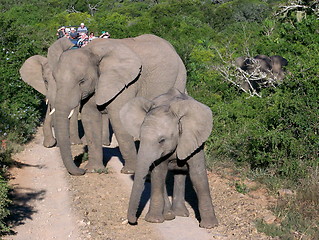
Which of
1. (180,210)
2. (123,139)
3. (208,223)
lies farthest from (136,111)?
(123,139)

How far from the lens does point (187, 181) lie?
781 centimetres

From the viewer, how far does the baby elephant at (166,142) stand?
18.4 feet

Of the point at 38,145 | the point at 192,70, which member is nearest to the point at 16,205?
the point at 38,145

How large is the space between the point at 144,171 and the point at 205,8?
31.7 metres

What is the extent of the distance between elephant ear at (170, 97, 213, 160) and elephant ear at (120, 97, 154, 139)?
364mm

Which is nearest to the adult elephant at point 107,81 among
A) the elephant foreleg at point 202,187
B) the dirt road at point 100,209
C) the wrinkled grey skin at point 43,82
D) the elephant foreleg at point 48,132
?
the dirt road at point 100,209

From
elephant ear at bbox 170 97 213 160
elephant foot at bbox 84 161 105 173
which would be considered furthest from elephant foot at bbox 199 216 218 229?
elephant foot at bbox 84 161 105 173

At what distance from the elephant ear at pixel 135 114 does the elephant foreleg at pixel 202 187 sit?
2.31ft

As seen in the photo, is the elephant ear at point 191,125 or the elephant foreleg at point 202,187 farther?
the elephant foreleg at point 202,187

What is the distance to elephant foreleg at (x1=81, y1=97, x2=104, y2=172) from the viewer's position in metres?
8.13

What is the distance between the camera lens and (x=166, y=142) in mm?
5648

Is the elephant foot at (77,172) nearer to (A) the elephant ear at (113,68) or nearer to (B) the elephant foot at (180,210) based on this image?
(A) the elephant ear at (113,68)

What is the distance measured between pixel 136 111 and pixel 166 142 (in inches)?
22.8

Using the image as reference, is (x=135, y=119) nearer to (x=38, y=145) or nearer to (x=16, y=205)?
(x=16, y=205)
